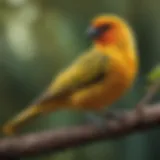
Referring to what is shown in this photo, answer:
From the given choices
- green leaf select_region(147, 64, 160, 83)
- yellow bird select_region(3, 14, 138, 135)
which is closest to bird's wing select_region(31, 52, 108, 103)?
yellow bird select_region(3, 14, 138, 135)

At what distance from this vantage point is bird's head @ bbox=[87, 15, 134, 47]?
1182 mm

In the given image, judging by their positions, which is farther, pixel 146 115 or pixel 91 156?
pixel 91 156

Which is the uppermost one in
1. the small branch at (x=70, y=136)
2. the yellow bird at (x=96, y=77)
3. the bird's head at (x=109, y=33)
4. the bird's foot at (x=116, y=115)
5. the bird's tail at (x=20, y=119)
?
the bird's head at (x=109, y=33)

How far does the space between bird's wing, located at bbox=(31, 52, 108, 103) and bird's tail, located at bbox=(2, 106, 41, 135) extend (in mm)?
26

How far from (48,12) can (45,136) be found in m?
0.31

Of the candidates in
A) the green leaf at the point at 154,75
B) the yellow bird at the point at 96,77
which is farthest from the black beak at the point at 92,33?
the green leaf at the point at 154,75

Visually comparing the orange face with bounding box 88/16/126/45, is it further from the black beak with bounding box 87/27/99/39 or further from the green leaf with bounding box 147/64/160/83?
the green leaf with bounding box 147/64/160/83

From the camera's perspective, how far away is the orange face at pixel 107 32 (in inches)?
46.5

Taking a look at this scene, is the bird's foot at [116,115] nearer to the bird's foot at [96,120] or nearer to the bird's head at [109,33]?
the bird's foot at [96,120]

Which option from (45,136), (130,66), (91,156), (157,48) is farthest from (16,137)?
(157,48)

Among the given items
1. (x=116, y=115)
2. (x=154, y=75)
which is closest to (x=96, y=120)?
(x=116, y=115)

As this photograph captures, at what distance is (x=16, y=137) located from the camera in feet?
3.84

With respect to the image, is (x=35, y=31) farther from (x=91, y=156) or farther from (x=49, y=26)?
(x=91, y=156)

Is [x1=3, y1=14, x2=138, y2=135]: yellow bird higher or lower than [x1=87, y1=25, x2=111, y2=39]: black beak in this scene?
lower
